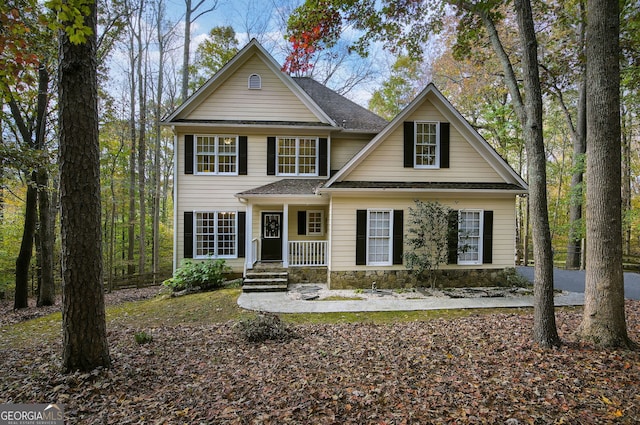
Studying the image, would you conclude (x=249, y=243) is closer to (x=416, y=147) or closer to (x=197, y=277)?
(x=197, y=277)

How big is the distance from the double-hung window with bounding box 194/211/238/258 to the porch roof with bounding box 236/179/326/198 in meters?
1.64

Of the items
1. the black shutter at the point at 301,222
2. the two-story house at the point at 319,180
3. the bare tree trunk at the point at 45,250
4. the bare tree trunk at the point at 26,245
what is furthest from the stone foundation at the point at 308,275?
the bare tree trunk at the point at 26,245

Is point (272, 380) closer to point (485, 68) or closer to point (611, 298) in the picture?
point (611, 298)

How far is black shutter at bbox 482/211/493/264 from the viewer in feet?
32.9

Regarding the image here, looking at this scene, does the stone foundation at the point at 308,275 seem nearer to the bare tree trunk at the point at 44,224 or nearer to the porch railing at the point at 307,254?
the porch railing at the point at 307,254

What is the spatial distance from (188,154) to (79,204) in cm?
840

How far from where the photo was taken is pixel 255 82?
1195 cm

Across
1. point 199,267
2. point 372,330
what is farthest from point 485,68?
point 199,267

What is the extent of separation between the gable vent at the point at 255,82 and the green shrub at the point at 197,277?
7.05 m

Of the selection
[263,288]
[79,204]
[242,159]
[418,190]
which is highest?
[242,159]

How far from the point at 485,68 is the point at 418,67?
5.01 m

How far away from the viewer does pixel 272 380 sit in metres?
3.81

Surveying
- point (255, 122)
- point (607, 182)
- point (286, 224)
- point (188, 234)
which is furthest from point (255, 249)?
point (607, 182)

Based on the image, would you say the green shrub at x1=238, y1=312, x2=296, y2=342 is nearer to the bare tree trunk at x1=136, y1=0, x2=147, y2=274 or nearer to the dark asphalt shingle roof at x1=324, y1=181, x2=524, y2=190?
the dark asphalt shingle roof at x1=324, y1=181, x2=524, y2=190
